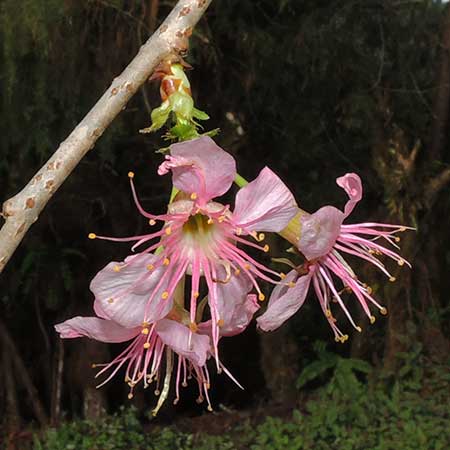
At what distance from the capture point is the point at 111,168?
4.08 metres

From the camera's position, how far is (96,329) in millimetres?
804

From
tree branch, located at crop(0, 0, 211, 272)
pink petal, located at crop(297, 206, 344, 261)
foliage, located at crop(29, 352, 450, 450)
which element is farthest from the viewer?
foliage, located at crop(29, 352, 450, 450)

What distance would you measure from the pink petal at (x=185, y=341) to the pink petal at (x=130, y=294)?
0.06ft

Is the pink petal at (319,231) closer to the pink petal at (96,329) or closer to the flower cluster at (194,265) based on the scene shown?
the flower cluster at (194,265)

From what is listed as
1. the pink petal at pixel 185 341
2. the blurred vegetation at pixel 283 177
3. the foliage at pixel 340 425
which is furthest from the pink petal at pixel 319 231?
the foliage at pixel 340 425

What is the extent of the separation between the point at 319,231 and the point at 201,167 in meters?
0.14

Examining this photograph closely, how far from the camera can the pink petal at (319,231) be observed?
747mm

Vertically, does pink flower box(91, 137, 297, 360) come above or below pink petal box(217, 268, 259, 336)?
above

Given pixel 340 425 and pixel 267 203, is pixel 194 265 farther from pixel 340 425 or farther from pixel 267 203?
pixel 340 425

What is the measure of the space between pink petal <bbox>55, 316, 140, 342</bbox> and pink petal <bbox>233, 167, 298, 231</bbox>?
186 millimetres

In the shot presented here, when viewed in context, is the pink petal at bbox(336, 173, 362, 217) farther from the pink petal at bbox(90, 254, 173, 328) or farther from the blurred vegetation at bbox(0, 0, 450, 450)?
the blurred vegetation at bbox(0, 0, 450, 450)

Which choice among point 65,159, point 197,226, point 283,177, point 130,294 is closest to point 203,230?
point 197,226

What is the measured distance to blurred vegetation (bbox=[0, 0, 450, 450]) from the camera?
10.3 feet

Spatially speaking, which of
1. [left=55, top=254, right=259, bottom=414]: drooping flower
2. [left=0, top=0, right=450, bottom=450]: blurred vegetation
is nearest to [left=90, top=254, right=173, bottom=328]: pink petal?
[left=55, top=254, right=259, bottom=414]: drooping flower
